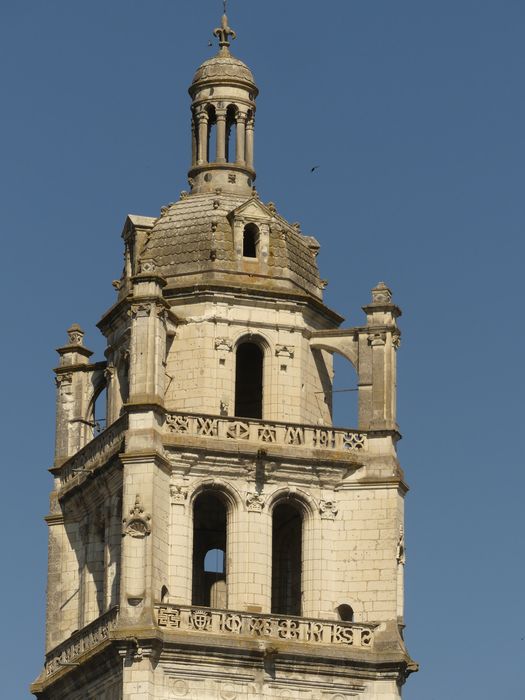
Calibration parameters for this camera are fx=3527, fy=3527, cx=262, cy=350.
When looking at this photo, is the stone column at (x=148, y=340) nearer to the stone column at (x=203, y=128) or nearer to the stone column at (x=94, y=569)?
the stone column at (x=94, y=569)

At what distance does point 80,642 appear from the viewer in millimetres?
76438

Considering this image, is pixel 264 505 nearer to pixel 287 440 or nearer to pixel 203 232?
pixel 287 440

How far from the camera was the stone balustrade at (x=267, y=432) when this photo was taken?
76.7 meters

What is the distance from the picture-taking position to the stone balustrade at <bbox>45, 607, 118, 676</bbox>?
245 ft

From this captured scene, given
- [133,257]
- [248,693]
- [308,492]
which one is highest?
[133,257]

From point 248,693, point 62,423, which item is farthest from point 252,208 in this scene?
point 248,693

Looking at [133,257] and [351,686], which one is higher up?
Result: [133,257]

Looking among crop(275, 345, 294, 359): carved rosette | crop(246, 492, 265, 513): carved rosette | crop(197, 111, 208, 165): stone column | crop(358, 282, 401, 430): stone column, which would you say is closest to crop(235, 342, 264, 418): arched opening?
crop(275, 345, 294, 359): carved rosette

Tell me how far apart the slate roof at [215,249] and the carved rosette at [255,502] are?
5.02m

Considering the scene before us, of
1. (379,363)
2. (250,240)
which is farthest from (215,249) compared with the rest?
(379,363)

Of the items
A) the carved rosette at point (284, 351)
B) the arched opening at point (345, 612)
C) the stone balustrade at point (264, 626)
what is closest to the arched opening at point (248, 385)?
the carved rosette at point (284, 351)

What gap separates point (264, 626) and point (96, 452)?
6.00m

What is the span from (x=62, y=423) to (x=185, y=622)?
7.93 m

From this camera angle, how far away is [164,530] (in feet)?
248
